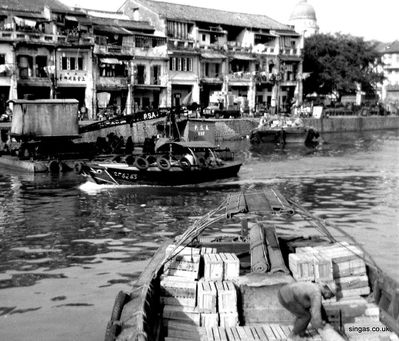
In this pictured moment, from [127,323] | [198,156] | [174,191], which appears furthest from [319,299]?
[198,156]

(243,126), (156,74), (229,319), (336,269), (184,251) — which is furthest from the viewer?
(156,74)

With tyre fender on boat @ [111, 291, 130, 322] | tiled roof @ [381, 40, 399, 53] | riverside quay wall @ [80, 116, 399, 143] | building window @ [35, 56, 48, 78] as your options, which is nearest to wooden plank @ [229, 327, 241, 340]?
tyre fender on boat @ [111, 291, 130, 322]

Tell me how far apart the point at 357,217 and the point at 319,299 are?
41.6 feet

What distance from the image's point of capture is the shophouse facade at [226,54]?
59.3 meters

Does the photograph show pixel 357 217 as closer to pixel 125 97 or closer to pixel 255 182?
pixel 255 182

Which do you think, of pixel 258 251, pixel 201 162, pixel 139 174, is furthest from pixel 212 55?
pixel 258 251

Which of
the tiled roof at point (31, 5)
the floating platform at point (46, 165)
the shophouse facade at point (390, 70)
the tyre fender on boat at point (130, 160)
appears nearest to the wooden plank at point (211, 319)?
the tyre fender on boat at point (130, 160)

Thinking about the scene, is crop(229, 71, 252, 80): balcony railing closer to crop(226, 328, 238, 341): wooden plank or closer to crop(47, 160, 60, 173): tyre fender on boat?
crop(47, 160, 60, 173): tyre fender on boat

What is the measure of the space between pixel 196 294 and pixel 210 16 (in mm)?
58034

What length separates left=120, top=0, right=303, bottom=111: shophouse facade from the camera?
2334 inches

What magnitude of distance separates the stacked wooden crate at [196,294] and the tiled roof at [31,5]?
42.2 meters

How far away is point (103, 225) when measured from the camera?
19.5 m

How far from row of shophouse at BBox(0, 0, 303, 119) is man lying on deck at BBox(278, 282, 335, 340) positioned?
28.0 metres

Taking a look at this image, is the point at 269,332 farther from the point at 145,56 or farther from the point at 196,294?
the point at 145,56
